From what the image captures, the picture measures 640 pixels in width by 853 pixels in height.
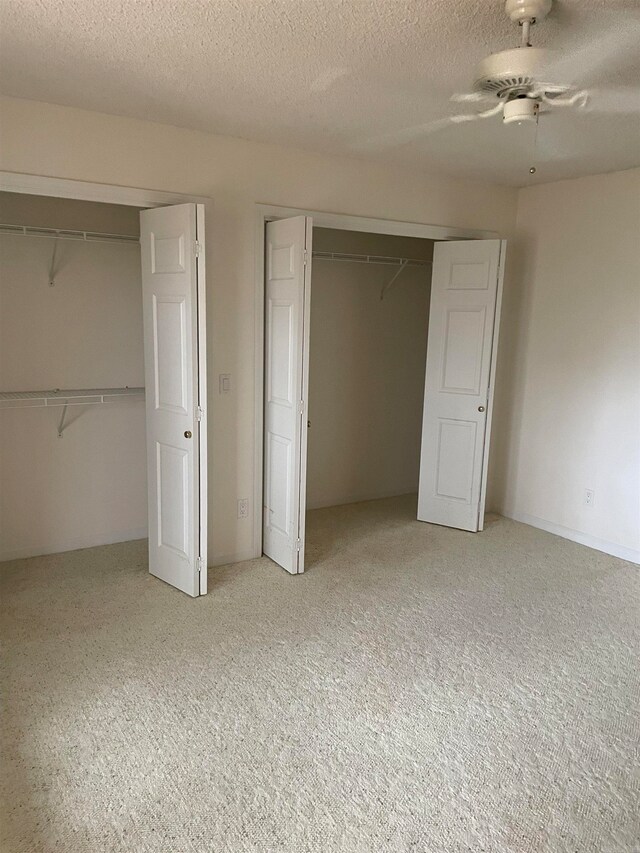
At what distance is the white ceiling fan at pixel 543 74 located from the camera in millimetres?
1945

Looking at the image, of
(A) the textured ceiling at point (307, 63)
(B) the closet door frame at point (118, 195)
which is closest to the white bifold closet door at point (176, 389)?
(B) the closet door frame at point (118, 195)

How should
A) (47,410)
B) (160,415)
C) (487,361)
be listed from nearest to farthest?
(160,415)
(47,410)
(487,361)

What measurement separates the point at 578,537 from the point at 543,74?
324cm

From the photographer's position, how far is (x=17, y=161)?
9.84 ft

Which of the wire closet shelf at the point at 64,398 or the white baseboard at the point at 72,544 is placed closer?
the wire closet shelf at the point at 64,398

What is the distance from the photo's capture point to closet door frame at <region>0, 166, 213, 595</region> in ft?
9.90

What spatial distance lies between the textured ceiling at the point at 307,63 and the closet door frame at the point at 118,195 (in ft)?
1.20

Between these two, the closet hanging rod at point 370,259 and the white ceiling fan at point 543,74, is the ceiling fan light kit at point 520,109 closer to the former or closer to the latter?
the white ceiling fan at point 543,74

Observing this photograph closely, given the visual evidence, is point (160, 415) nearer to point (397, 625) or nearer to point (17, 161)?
point (17, 161)

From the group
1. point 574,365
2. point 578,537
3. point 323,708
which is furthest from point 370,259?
point 323,708

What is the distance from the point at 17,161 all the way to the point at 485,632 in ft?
11.0

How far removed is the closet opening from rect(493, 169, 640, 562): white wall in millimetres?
527

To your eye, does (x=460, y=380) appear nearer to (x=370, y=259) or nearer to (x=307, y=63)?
(x=370, y=259)

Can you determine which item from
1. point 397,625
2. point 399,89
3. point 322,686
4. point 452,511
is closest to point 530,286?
point 452,511
